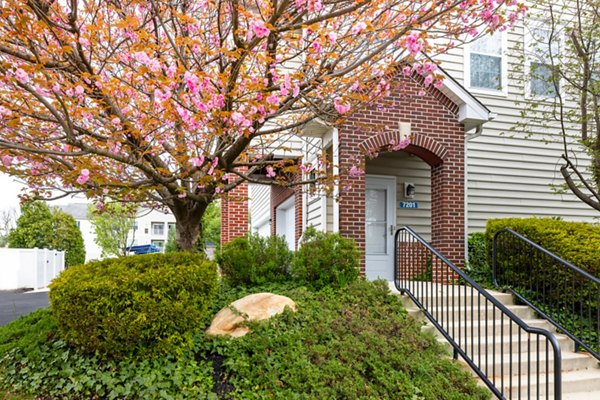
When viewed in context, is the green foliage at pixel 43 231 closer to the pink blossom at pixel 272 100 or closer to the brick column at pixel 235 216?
the brick column at pixel 235 216

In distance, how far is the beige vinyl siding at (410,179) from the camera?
28.4 ft

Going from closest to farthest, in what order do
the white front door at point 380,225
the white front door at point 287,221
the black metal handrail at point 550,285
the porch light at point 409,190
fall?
the black metal handrail at point 550,285
the white front door at point 380,225
the porch light at point 409,190
the white front door at point 287,221

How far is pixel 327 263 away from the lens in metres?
5.98

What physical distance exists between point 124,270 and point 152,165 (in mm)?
1166

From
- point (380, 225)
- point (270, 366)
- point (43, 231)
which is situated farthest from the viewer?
point (43, 231)

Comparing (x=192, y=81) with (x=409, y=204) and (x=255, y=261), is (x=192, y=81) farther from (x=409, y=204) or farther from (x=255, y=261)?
(x=409, y=204)

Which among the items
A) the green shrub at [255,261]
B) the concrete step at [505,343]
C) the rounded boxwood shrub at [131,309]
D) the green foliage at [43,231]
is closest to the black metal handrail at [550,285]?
the concrete step at [505,343]

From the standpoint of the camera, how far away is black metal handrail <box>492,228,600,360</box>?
17.8 ft

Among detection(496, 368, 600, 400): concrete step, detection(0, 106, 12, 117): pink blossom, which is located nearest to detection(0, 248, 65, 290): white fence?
detection(0, 106, 12, 117): pink blossom

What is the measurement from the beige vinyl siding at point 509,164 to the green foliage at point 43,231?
Result: 14.8 metres

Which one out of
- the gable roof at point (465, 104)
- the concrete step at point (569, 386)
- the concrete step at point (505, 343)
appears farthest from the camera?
the gable roof at point (465, 104)

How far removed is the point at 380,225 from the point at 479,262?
1876 millimetres

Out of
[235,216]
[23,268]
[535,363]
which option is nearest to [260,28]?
[535,363]

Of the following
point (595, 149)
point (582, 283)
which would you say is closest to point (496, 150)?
point (595, 149)
